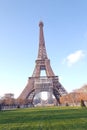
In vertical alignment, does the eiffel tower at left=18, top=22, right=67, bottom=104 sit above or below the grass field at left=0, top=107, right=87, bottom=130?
above

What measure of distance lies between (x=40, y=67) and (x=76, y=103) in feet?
58.5

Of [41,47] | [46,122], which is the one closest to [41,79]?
[41,47]

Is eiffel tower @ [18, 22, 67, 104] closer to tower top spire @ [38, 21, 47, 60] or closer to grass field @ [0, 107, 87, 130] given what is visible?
tower top spire @ [38, 21, 47, 60]

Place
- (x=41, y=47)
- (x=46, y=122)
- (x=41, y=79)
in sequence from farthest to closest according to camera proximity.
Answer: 1. (x=41, y=79)
2. (x=41, y=47)
3. (x=46, y=122)

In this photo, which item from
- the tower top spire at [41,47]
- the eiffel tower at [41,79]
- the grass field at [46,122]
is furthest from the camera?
the tower top spire at [41,47]

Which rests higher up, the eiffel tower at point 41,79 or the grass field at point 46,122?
the eiffel tower at point 41,79

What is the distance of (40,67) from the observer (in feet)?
332

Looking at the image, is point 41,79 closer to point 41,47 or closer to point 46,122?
point 41,47

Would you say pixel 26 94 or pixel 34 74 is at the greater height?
pixel 34 74

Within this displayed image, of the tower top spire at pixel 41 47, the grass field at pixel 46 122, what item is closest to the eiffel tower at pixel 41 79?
the tower top spire at pixel 41 47

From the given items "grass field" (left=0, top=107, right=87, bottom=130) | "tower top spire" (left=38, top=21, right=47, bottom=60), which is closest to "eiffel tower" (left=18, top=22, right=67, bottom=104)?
"tower top spire" (left=38, top=21, right=47, bottom=60)

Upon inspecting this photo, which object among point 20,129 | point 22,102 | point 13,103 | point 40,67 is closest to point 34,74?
point 40,67

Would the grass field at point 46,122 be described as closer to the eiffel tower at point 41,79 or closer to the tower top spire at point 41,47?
the eiffel tower at point 41,79

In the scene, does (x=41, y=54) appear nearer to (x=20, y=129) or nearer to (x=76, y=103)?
(x=76, y=103)
